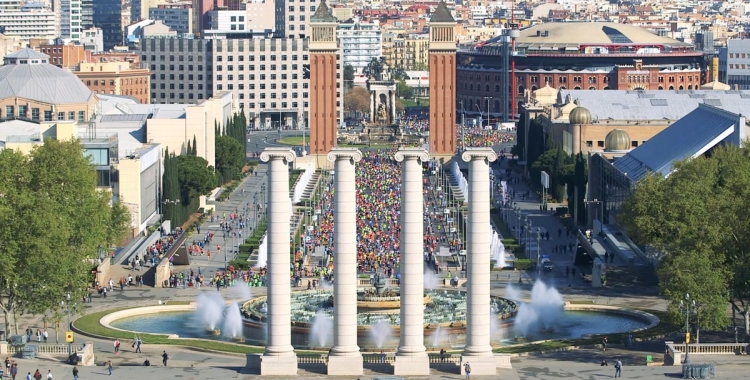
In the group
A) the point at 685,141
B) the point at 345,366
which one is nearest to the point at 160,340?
the point at 345,366

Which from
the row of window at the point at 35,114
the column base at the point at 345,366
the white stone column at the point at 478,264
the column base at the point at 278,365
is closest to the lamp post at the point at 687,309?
the white stone column at the point at 478,264

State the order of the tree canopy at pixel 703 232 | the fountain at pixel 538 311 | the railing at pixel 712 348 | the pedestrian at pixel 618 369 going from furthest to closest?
1. the fountain at pixel 538 311
2. the tree canopy at pixel 703 232
3. the railing at pixel 712 348
4. the pedestrian at pixel 618 369

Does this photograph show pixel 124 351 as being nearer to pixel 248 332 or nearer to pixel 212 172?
pixel 248 332

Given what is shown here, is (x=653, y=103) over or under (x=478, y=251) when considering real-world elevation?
over

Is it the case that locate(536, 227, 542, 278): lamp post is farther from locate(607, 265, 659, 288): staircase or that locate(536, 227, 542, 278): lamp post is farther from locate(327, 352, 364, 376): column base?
locate(327, 352, 364, 376): column base

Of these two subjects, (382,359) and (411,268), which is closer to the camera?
(411,268)

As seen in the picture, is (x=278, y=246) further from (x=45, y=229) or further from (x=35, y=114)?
(x=35, y=114)

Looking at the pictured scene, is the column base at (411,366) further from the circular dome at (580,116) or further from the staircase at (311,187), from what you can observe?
the circular dome at (580,116)

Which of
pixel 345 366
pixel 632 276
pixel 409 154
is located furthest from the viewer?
pixel 632 276
